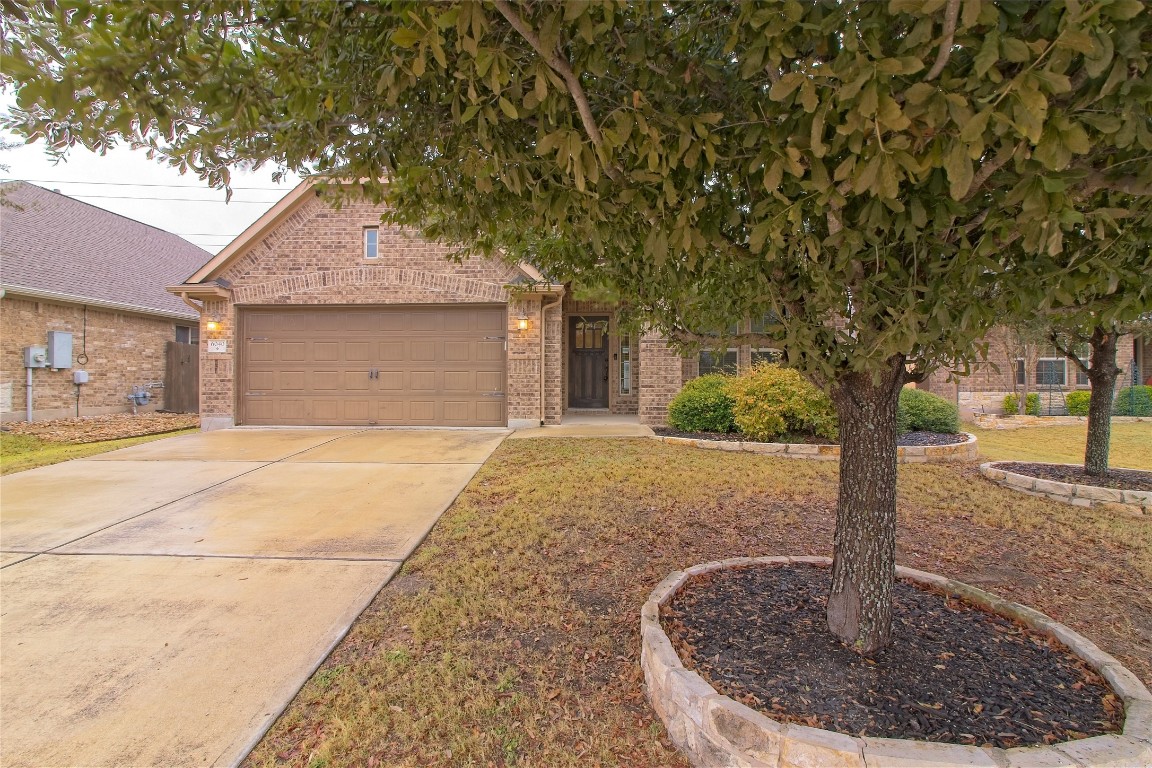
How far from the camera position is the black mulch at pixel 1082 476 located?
5.71 metres

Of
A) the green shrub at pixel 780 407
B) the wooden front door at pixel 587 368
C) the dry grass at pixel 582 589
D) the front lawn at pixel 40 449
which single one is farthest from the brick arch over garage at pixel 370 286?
the green shrub at pixel 780 407

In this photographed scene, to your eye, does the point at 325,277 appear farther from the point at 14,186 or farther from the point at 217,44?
the point at 217,44

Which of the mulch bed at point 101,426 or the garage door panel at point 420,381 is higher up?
the garage door panel at point 420,381

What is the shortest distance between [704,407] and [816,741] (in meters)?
7.61

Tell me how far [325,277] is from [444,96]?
9786mm

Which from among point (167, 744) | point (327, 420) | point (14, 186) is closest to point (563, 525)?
point (167, 744)

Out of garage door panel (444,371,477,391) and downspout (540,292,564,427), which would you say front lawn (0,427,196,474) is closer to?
garage door panel (444,371,477,391)

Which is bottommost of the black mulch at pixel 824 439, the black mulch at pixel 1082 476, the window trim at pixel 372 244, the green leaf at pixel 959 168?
the black mulch at pixel 1082 476

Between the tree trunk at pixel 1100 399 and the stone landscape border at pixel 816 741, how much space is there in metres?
4.65

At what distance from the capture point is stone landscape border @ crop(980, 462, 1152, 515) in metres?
5.23

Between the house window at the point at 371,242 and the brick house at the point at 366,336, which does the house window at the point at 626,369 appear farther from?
the house window at the point at 371,242

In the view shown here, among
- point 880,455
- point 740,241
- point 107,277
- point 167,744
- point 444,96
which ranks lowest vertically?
point 167,744

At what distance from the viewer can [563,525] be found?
188 inches

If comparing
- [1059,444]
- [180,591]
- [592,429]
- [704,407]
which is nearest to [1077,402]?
[1059,444]
